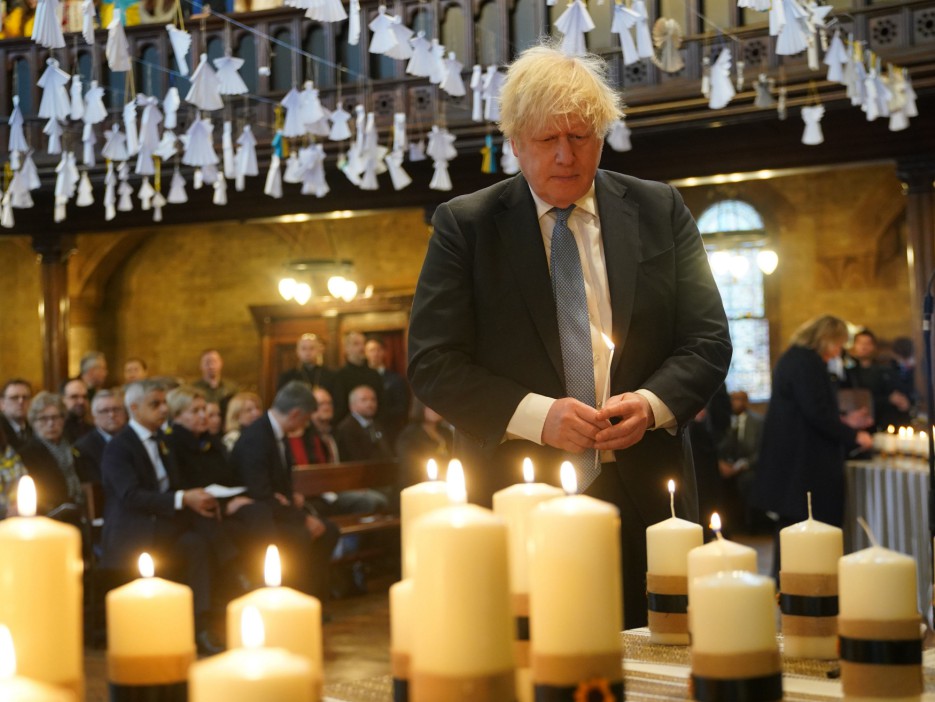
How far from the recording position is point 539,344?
2365mm

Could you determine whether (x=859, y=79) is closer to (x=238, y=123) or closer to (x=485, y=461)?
(x=238, y=123)

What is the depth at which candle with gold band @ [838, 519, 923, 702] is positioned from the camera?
1.36m

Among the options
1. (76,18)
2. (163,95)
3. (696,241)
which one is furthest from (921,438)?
(76,18)

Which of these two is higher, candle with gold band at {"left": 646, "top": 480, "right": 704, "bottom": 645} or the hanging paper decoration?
the hanging paper decoration

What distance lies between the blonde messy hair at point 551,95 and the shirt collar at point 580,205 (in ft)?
0.53

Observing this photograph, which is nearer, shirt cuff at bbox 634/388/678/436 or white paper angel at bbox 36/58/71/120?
shirt cuff at bbox 634/388/678/436

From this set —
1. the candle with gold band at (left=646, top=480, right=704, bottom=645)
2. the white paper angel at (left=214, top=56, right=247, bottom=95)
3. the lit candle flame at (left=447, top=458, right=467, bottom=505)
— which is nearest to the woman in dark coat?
the white paper angel at (left=214, top=56, right=247, bottom=95)

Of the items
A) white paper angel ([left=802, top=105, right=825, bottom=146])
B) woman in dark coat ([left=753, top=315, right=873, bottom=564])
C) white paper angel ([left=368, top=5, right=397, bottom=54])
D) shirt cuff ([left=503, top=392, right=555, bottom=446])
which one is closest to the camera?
shirt cuff ([left=503, top=392, right=555, bottom=446])

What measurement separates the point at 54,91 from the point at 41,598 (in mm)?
6419

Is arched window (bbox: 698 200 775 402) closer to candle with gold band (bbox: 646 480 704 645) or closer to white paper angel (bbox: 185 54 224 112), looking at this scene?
white paper angel (bbox: 185 54 224 112)

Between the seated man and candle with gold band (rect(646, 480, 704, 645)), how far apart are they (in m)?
8.33

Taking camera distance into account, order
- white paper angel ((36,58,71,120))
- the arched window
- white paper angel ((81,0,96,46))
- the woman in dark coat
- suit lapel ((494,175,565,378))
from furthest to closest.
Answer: the arched window → the woman in dark coat → white paper angel ((36,58,71,120)) → white paper angel ((81,0,96,46)) → suit lapel ((494,175,565,378))

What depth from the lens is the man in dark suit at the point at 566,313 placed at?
2.24m

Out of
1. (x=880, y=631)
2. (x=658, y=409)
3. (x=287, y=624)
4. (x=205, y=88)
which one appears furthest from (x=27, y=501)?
(x=205, y=88)
